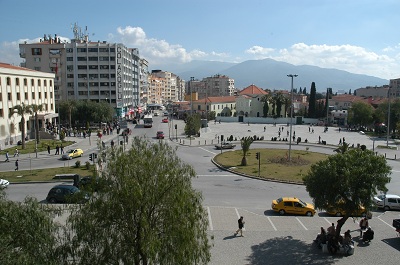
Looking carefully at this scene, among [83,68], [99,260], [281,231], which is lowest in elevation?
[281,231]

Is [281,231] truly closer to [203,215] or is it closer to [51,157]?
[203,215]

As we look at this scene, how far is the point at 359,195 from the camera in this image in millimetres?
16016

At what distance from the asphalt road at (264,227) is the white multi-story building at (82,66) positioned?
63944mm

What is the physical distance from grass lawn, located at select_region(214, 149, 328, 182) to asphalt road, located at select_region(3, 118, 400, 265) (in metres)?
2.24

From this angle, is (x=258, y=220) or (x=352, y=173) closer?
(x=352, y=173)

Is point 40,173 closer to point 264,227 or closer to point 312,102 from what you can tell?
point 264,227

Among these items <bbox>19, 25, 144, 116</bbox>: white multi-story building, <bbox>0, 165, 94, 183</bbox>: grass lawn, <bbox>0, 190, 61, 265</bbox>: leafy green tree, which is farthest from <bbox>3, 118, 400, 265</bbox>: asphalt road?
<bbox>19, 25, 144, 116</bbox>: white multi-story building

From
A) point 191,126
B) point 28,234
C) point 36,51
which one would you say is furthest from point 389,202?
point 36,51

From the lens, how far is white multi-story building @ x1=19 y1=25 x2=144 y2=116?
8388 cm

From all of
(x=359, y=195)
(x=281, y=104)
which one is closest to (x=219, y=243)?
(x=359, y=195)

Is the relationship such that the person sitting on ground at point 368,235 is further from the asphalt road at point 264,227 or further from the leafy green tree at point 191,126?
the leafy green tree at point 191,126

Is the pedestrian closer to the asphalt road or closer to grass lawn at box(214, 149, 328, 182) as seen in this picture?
the asphalt road

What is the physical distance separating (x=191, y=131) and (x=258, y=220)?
35637mm

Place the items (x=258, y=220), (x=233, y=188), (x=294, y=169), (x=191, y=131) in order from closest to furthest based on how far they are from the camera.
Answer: (x=258, y=220) → (x=233, y=188) → (x=294, y=169) → (x=191, y=131)
